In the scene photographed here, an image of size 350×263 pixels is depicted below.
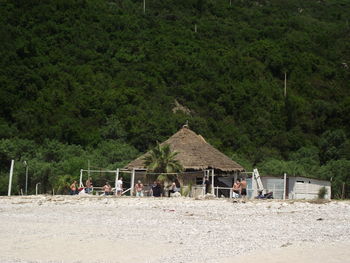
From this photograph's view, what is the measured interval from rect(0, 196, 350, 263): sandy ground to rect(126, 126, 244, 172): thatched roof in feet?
29.3

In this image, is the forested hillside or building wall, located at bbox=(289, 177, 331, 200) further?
the forested hillside

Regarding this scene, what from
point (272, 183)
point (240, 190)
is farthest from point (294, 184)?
point (240, 190)

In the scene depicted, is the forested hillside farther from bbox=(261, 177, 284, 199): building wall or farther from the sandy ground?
the sandy ground

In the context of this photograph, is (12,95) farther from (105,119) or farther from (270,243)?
(270,243)

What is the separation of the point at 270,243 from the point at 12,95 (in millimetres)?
45242

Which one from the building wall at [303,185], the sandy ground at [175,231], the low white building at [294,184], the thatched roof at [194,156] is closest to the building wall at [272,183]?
the low white building at [294,184]

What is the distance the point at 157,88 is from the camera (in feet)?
203

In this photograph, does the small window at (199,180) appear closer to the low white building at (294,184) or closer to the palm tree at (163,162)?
the palm tree at (163,162)

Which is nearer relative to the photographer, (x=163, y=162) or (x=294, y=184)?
(x=163, y=162)

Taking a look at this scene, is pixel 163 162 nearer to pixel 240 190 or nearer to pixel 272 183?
pixel 240 190

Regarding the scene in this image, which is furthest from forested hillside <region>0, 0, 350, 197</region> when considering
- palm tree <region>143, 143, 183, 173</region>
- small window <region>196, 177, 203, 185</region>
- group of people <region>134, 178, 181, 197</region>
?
group of people <region>134, 178, 181, 197</region>

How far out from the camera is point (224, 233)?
1518 cm

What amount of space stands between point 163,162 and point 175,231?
13.0 m

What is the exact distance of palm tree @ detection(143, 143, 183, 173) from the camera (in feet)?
92.9
